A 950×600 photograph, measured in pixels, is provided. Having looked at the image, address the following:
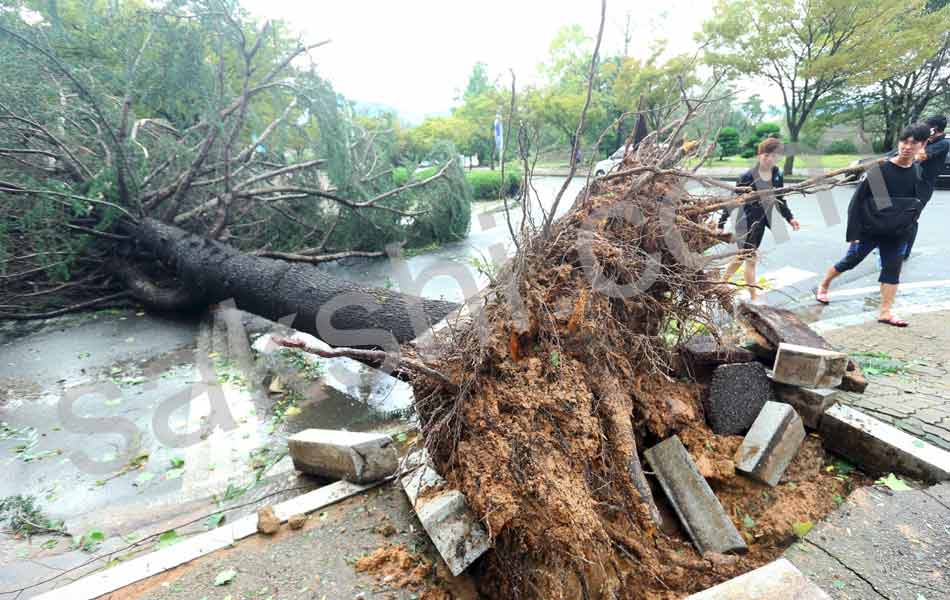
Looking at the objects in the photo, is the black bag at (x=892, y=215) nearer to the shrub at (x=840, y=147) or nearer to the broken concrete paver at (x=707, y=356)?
the broken concrete paver at (x=707, y=356)

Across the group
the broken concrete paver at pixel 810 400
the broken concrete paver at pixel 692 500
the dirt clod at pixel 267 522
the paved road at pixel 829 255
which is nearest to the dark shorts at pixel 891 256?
the paved road at pixel 829 255

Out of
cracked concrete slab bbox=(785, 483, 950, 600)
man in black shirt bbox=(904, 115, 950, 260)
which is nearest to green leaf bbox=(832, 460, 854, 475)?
cracked concrete slab bbox=(785, 483, 950, 600)

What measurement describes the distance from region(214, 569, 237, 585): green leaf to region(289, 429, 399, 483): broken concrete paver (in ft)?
2.31

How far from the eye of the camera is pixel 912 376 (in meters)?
3.12

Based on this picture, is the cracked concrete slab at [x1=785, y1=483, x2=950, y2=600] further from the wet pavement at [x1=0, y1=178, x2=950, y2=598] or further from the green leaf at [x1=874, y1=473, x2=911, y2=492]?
the wet pavement at [x1=0, y1=178, x2=950, y2=598]

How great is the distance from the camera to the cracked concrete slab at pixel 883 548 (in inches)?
67.7

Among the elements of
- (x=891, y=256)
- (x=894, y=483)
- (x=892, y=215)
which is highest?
(x=892, y=215)

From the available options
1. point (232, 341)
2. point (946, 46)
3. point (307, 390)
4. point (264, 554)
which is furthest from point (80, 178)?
point (946, 46)

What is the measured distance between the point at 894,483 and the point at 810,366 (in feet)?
2.23

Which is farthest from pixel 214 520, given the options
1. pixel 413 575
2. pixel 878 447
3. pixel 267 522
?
pixel 878 447

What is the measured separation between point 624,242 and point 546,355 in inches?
31.9

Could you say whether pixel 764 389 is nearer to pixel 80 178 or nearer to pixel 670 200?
pixel 670 200

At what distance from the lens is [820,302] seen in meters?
4.79

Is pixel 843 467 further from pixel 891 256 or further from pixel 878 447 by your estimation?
pixel 891 256
